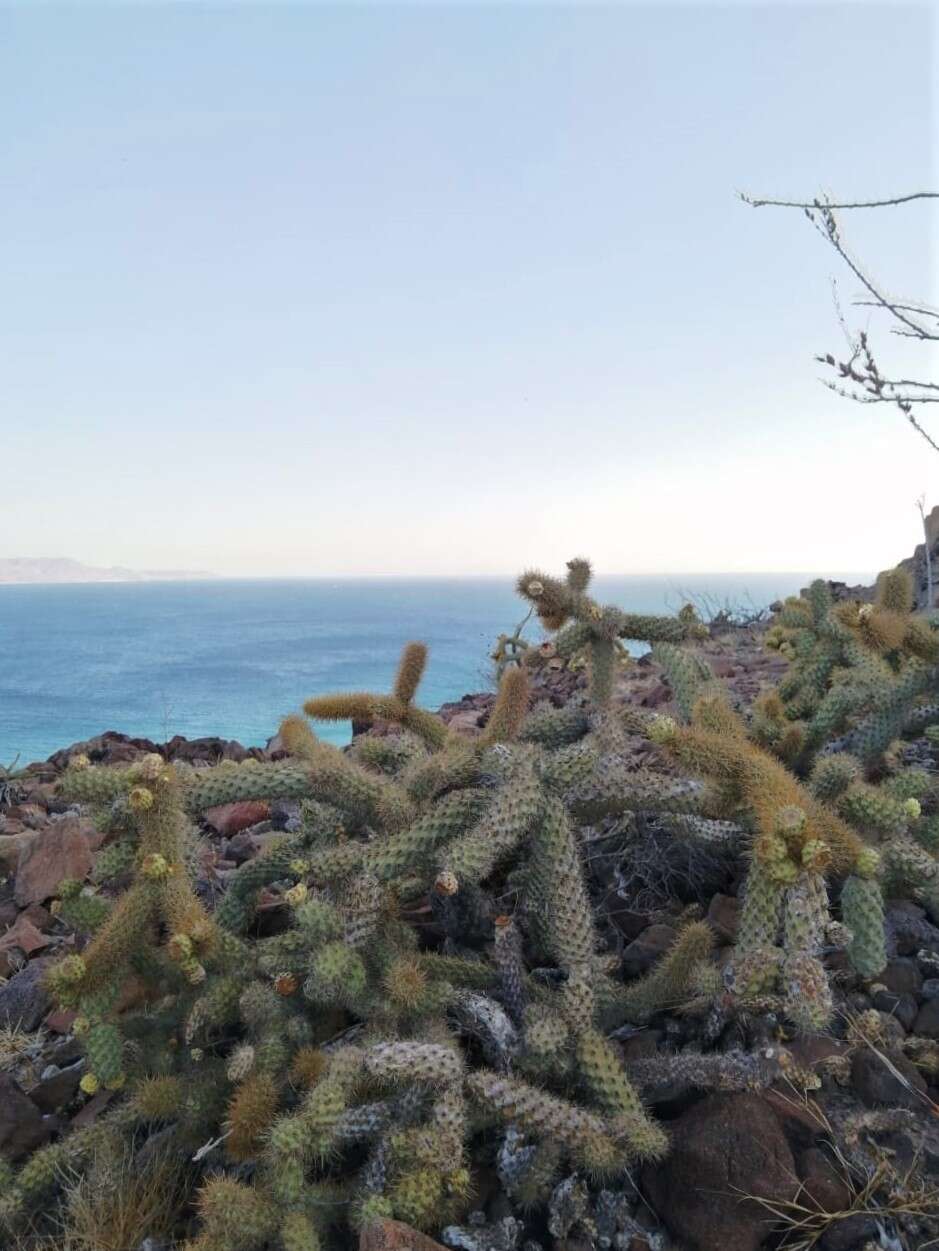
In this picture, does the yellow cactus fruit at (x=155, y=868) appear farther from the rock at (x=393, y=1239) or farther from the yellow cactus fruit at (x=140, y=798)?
the rock at (x=393, y=1239)

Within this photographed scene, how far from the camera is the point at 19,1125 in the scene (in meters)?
2.62

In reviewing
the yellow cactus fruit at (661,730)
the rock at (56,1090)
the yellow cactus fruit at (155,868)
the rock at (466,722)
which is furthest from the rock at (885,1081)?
the rock at (466,722)

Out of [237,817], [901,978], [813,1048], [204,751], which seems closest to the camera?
[813,1048]

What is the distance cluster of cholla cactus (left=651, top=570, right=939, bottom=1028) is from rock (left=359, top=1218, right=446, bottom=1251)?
3.31 feet

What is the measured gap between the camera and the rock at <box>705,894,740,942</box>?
109 inches

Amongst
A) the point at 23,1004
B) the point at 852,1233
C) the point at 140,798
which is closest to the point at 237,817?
the point at 23,1004

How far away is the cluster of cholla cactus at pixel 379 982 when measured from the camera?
211 centimetres

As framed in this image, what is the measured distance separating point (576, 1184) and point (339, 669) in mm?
21268

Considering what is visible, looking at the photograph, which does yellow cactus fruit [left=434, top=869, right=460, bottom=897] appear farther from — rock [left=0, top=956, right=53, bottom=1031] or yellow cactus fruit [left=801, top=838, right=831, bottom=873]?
rock [left=0, top=956, right=53, bottom=1031]

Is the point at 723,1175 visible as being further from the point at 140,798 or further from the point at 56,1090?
the point at 56,1090

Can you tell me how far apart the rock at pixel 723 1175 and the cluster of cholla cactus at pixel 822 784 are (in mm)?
300

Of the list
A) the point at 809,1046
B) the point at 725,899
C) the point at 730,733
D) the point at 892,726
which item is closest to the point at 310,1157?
the point at 809,1046

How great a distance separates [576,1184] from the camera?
84.1 inches

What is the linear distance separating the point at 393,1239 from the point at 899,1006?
161 centimetres
